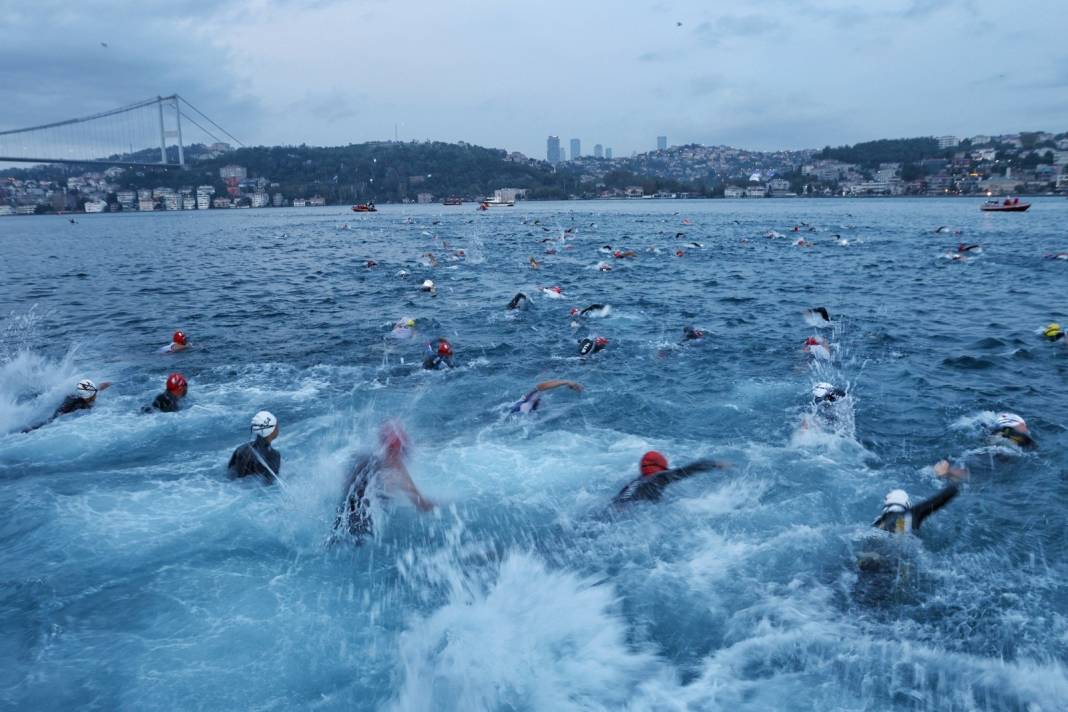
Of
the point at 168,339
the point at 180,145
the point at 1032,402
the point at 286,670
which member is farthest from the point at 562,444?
the point at 180,145

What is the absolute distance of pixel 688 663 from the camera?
5133mm

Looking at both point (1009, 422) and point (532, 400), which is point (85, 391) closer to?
point (532, 400)

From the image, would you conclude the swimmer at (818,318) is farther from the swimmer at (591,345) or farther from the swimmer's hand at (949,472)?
the swimmer's hand at (949,472)

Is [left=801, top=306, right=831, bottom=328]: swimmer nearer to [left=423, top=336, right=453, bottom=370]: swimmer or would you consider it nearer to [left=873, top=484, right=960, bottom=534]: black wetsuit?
[left=423, top=336, right=453, bottom=370]: swimmer

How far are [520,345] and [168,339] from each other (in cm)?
954

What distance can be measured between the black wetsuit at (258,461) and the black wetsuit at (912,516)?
7.21 meters

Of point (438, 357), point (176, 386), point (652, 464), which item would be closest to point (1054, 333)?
point (652, 464)

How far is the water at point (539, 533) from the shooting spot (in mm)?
5016

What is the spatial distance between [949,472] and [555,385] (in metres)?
5.67

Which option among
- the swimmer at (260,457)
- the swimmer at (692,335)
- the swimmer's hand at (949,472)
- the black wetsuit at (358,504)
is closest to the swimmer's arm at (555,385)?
the black wetsuit at (358,504)

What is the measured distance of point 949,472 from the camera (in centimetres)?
806

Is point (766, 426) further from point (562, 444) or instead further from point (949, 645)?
point (949, 645)

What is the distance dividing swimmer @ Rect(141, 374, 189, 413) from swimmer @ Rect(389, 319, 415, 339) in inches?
232

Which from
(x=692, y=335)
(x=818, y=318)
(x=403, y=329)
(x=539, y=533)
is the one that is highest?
(x=403, y=329)
